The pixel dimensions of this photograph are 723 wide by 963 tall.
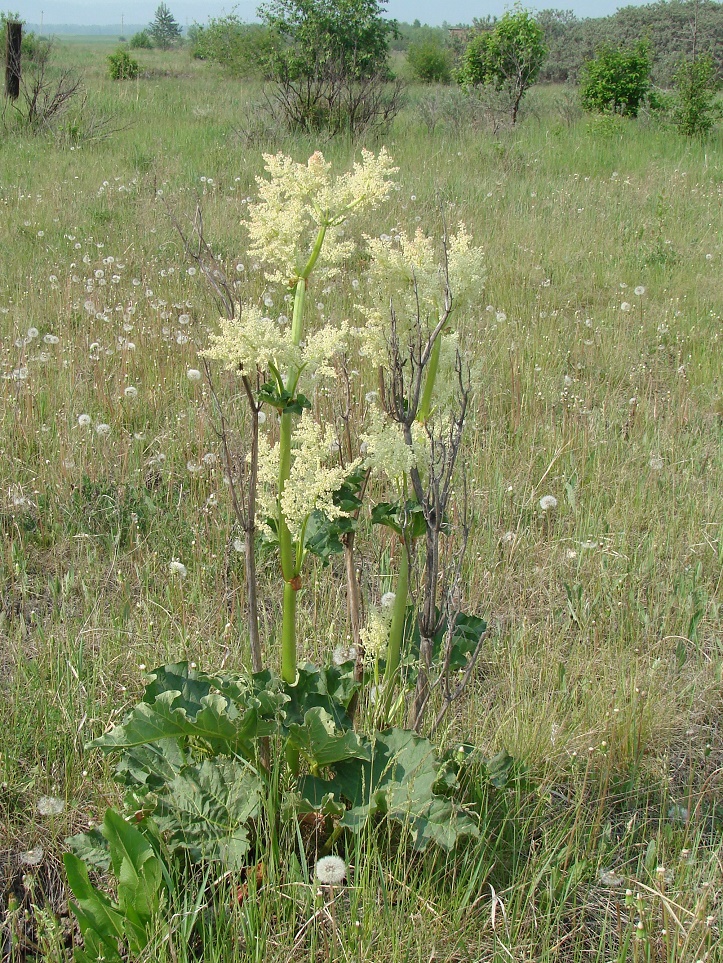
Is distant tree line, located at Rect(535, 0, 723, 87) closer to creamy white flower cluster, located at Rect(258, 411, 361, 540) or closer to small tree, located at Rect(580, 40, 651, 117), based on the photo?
small tree, located at Rect(580, 40, 651, 117)

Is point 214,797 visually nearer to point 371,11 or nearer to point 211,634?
point 211,634

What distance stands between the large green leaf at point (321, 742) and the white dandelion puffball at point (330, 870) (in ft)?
0.56

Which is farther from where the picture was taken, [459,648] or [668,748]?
[668,748]

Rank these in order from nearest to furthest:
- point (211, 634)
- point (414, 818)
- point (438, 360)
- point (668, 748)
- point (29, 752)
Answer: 1. point (414, 818)
2. point (438, 360)
3. point (29, 752)
4. point (668, 748)
5. point (211, 634)

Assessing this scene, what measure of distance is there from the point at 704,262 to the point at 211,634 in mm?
5201

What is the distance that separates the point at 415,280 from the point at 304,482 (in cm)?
44

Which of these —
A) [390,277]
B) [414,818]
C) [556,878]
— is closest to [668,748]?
[556,878]

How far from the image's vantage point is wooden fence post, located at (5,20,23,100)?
1102cm

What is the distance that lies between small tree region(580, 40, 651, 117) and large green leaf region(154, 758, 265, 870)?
589 inches

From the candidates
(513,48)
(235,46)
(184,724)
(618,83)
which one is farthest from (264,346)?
(235,46)

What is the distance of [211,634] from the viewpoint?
2330 millimetres

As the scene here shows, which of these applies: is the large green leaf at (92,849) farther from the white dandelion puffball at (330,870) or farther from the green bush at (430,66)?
the green bush at (430,66)

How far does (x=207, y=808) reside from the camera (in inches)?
60.8

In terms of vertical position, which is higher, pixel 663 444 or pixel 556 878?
pixel 663 444
